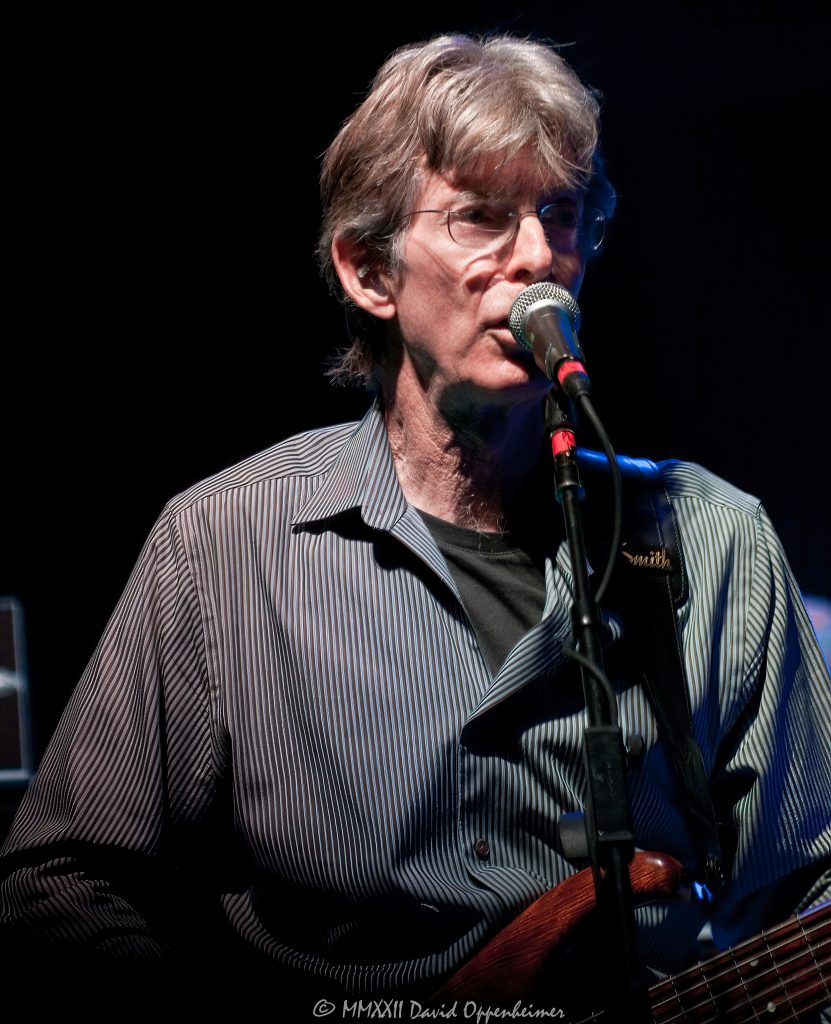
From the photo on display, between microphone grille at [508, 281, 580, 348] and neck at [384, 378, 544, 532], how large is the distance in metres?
0.37

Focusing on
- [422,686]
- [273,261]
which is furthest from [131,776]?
[273,261]

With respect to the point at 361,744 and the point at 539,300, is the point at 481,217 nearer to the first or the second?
the point at 539,300

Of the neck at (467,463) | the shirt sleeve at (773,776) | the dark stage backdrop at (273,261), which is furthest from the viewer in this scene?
the dark stage backdrop at (273,261)

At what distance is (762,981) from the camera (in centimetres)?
166

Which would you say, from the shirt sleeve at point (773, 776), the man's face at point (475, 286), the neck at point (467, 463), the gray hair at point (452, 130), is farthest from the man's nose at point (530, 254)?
the shirt sleeve at point (773, 776)

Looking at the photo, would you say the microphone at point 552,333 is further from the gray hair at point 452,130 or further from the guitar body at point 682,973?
the guitar body at point 682,973

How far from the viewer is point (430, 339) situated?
6.50 feet

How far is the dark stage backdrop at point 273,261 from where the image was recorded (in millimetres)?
2676

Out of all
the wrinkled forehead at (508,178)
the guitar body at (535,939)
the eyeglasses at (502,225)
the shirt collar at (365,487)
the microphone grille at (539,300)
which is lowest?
the guitar body at (535,939)

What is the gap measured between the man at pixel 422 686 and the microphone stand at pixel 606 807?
49 centimetres

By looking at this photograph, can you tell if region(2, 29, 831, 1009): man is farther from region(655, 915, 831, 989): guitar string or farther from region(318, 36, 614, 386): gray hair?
region(655, 915, 831, 989): guitar string

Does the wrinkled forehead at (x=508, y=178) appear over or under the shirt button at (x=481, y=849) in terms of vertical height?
over

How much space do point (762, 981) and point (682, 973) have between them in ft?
0.41

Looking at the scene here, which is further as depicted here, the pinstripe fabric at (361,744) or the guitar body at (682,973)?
the pinstripe fabric at (361,744)
